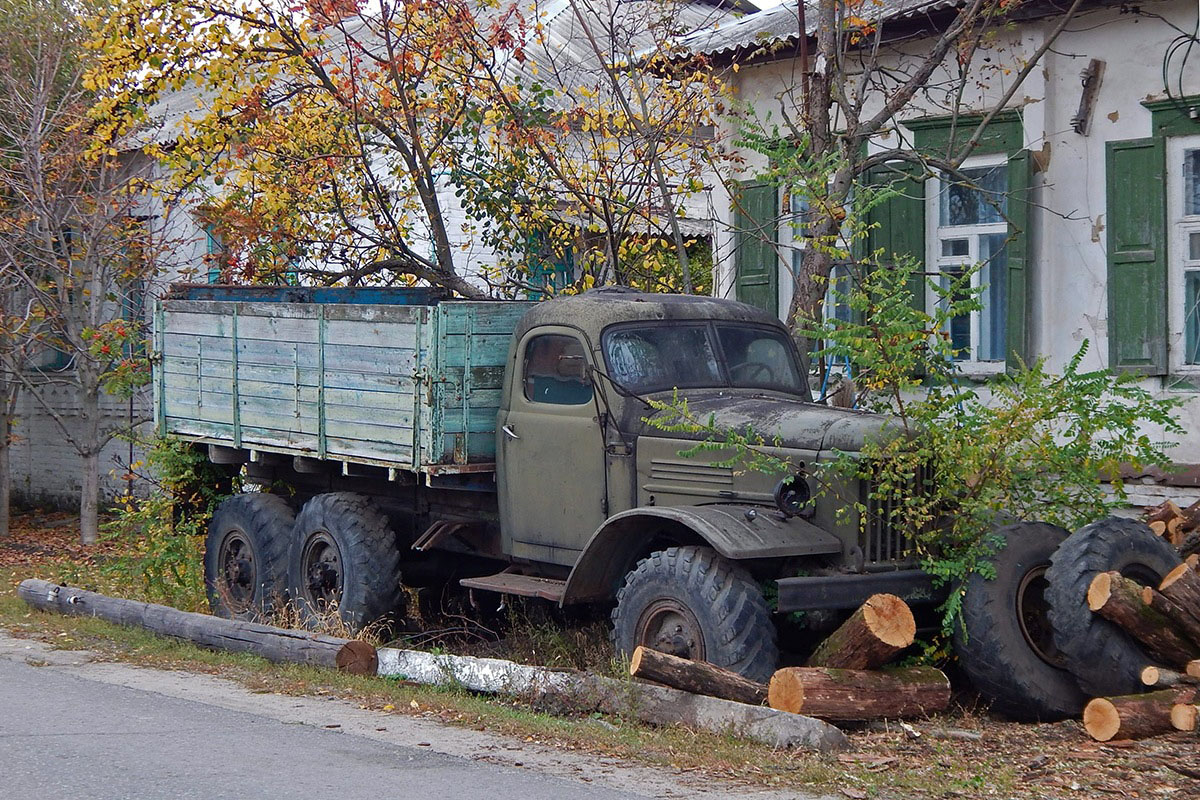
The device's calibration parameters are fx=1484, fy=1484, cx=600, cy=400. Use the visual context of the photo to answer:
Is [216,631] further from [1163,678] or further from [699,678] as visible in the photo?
[1163,678]

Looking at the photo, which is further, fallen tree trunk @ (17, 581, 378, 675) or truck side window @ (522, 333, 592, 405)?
truck side window @ (522, 333, 592, 405)

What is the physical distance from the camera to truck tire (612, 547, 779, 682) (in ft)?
24.8

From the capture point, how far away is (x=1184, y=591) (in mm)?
7621

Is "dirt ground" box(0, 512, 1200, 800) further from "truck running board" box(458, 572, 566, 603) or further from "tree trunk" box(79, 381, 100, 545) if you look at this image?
"tree trunk" box(79, 381, 100, 545)

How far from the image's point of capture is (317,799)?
19.2ft

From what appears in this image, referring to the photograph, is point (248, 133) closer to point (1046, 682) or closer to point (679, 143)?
point (679, 143)

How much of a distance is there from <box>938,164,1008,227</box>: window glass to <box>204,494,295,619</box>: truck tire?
603 centimetres

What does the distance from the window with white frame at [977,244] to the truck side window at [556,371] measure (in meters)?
4.15

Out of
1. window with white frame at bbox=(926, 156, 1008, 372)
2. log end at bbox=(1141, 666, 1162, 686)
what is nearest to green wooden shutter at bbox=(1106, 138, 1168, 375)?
window with white frame at bbox=(926, 156, 1008, 372)

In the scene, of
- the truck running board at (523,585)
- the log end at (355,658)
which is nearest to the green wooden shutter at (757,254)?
the truck running board at (523,585)

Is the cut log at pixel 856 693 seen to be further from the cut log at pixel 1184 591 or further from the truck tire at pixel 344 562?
the truck tire at pixel 344 562

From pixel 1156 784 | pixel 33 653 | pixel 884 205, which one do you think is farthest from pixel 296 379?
pixel 1156 784

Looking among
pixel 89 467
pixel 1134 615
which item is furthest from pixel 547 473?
pixel 89 467

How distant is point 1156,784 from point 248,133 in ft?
31.6
